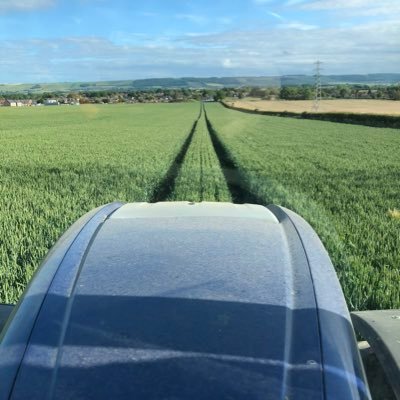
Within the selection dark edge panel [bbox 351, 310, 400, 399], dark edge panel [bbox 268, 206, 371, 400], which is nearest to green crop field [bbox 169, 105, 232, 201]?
dark edge panel [bbox 351, 310, 400, 399]

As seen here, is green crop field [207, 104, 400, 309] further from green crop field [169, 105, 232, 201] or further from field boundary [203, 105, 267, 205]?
green crop field [169, 105, 232, 201]

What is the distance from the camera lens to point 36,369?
1304 millimetres

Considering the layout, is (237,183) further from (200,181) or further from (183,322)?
(183,322)

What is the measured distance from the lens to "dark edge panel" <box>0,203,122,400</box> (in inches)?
51.9

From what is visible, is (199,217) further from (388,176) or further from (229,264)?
(388,176)

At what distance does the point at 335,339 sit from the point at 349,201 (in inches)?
345

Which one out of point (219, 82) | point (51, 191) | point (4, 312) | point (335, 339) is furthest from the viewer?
point (219, 82)

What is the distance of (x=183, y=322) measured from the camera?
1.44 meters

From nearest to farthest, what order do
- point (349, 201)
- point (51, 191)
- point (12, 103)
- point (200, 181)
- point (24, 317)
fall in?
point (24, 317) → point (349, 201) → point (51, 191) → point (200, 181) → point (12, 103)

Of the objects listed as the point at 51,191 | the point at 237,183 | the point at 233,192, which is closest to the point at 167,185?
the point at 237,183

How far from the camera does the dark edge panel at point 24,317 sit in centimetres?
132

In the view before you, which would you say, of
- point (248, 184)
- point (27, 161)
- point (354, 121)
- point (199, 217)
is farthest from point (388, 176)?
point (354, 121)

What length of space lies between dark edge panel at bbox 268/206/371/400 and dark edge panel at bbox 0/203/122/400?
2.37ft

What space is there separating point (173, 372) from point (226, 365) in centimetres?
12
